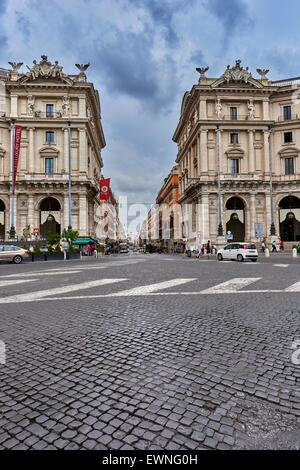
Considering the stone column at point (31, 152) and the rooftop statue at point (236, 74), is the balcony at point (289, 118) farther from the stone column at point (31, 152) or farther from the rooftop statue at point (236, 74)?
the stone column at point (31, 152)

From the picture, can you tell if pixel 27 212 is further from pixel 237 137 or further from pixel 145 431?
pixel 145 431

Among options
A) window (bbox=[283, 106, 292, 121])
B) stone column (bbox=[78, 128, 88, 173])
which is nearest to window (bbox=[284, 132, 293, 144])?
window (bbox=[283, 106, 292, 121])

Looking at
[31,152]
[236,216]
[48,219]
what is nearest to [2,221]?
[48,219]

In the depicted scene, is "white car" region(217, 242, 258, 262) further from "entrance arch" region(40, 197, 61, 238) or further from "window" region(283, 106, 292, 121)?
"window" region(283, 106, 292, 121)

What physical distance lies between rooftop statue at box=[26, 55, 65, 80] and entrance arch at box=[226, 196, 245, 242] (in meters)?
30.5

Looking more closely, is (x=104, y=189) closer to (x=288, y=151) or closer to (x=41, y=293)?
(x=288, y=151)

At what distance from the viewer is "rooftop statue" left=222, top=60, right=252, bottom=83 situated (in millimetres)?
41656

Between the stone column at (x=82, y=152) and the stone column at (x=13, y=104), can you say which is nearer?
the stone column at (x=13, y=104)

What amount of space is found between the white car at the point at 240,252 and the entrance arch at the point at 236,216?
63.5 feet

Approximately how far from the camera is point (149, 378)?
2.64 meters

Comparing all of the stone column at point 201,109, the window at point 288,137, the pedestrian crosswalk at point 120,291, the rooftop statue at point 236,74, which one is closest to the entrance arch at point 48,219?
the stone column at point 201,109

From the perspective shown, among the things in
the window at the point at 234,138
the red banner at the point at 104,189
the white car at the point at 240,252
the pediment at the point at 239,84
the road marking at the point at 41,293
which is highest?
the pediment at the point at 239,84

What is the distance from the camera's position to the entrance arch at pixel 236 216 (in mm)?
41594

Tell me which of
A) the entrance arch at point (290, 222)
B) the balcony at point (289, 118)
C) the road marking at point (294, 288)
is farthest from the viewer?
the entrance arch at point (290, 222)
